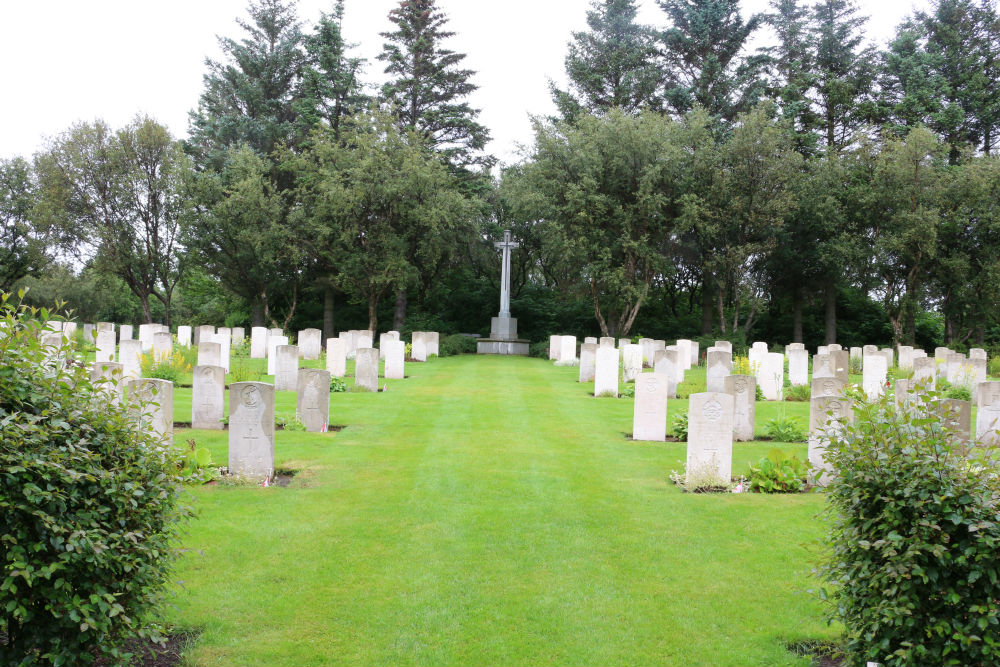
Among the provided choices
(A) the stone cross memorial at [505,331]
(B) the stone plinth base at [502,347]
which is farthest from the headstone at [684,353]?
(A) the stone cross memorial at [505,331]

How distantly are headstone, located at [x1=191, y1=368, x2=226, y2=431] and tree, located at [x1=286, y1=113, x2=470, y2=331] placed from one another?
2187cm

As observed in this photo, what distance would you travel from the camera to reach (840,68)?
36.9m

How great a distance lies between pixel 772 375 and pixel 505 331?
1880 cm

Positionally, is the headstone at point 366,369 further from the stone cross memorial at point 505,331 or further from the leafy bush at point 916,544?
the stone cross memorial at point 505,331

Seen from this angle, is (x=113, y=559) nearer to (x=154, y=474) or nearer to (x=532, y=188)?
(x=154, y=474)

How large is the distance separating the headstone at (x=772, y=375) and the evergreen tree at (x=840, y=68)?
23.2m

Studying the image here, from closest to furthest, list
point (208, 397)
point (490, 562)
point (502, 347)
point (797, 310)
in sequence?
point (490, 562) < point (208, 397) < point (502, 347) < point (797, 310)

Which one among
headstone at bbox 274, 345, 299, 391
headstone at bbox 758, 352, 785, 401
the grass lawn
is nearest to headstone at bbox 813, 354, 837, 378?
headstone at bbox 758, 352, 785, 401

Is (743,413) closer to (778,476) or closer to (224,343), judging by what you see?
(778,476)

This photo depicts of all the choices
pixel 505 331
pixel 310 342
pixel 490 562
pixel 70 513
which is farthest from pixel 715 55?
pixel 70 513

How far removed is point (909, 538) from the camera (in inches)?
141

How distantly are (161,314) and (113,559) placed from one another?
54483 mm

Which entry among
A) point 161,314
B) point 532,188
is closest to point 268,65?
point 532,188

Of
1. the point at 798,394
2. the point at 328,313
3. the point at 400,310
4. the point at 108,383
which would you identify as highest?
the point at 400,310
